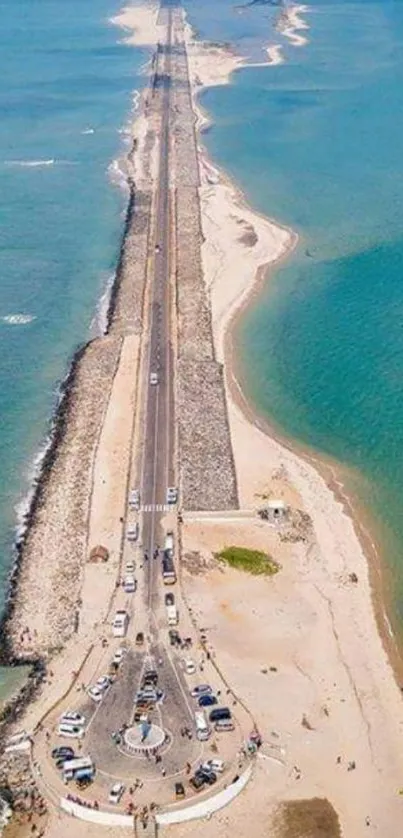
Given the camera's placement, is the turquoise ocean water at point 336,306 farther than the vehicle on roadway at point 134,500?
Yes

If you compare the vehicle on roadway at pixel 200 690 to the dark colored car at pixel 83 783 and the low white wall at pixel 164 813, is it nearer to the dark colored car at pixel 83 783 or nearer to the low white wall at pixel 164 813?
the low white wall at pixel 164 813

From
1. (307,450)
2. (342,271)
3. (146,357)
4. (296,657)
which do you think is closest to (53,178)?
(342,271)

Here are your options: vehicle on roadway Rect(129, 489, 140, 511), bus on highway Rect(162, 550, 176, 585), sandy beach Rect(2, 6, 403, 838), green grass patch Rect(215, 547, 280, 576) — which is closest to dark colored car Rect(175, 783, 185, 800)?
sandy beach Rect(2, 6, 403, 838)

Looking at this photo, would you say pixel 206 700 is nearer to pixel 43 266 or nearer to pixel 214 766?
pixel 214 766

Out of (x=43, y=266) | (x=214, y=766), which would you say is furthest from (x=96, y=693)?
(x=43, y=266)

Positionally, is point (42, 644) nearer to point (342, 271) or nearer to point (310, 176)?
point (342, 271)

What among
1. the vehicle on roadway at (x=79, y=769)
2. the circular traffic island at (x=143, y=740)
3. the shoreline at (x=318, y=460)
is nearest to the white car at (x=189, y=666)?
the circular traffic island at (x=143, y=740)
